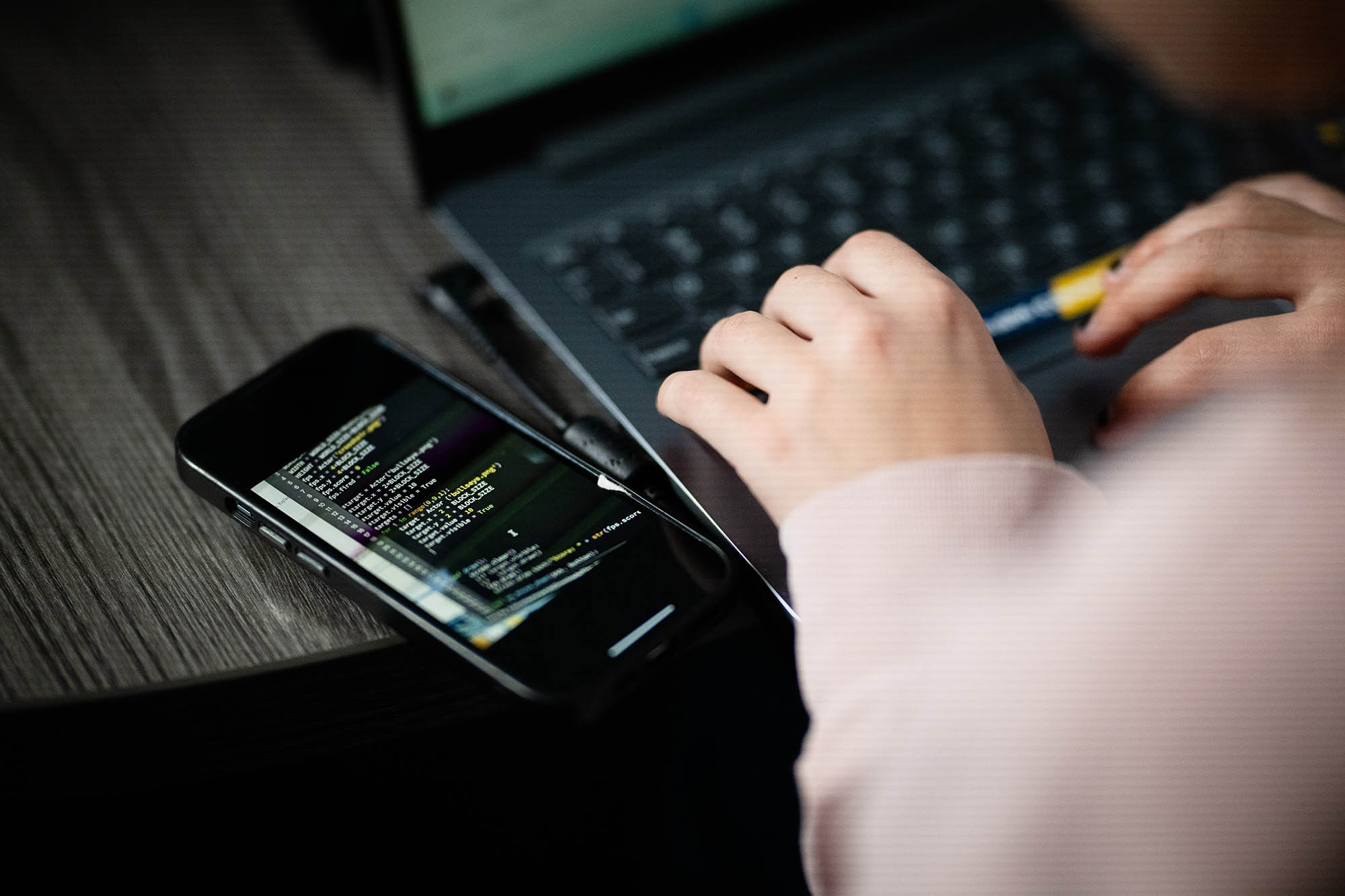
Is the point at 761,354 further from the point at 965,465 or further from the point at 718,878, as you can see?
the point at 718,878

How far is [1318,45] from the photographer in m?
0.58

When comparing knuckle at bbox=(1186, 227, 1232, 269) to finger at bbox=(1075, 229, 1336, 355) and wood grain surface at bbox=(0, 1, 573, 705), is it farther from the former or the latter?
wood grain surface at bbox=(0, 1, 573, 705)

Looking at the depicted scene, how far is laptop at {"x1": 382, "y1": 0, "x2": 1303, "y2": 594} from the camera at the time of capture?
48 centimetres

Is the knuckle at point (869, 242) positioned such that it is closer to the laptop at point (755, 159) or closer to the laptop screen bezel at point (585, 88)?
the laptop at point (755, 159)

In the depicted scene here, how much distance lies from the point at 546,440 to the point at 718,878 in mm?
261

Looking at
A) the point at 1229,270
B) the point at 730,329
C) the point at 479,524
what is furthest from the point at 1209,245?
the point at 479,524

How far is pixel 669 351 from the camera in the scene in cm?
46

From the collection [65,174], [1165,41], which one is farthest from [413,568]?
[1165,41]

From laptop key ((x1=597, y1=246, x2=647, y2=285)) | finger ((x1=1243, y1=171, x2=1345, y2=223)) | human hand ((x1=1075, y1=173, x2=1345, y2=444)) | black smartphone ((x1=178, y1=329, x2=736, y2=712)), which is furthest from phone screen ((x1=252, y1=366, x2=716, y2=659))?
finger ((x1=1243, y1=171, x2=1345, y2=223))

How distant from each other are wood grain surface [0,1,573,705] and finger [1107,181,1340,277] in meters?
0.30

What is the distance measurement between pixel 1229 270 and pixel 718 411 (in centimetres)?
24

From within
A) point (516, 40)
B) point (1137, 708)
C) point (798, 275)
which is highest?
point (516, 40)

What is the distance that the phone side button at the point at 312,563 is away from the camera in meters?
0.38

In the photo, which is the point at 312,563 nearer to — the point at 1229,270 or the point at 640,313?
the point at 640,313
